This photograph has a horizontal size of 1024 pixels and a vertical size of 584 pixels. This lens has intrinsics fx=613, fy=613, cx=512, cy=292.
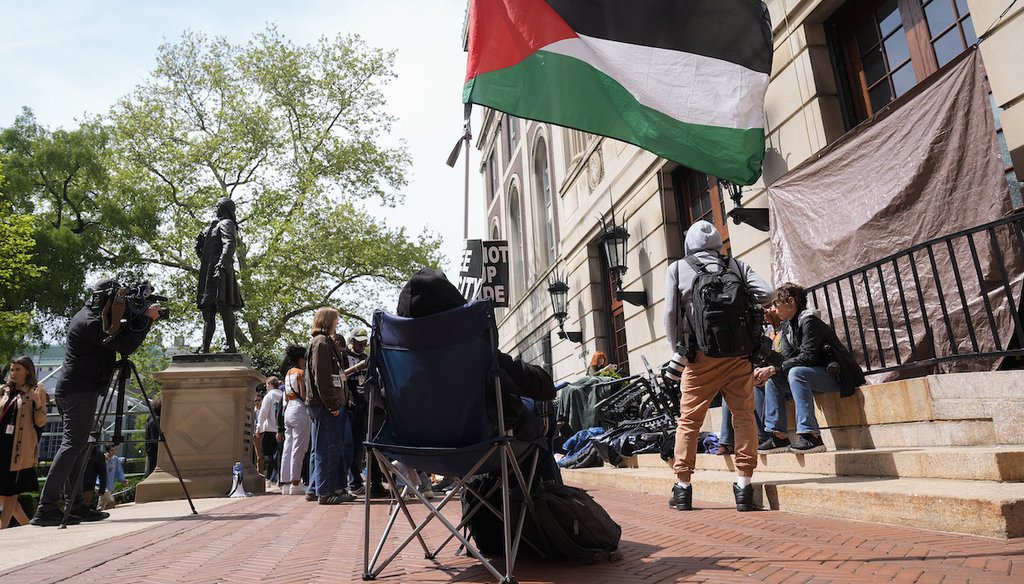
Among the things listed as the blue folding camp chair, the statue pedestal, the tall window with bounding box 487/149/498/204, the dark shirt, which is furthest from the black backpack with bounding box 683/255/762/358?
the tall window with bounding box 487/149/498/204

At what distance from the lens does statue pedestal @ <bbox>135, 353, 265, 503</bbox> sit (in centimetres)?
866

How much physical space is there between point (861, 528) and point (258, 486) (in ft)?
26.5

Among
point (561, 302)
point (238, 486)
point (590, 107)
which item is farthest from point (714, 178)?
point (238, 486)

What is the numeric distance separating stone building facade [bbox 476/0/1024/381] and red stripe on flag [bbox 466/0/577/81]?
3791mm

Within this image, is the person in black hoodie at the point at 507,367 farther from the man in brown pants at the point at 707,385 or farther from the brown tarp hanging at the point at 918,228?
the brown tarp hanging at the point at 918,228

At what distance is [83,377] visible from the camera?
5719 mm

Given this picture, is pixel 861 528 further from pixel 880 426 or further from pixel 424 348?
pixel 424 348

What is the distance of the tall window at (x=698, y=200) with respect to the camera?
9828 millimetres

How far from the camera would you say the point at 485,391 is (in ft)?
9.81

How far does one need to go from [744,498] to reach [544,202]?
18.4 m

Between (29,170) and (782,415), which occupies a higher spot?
(29,170)

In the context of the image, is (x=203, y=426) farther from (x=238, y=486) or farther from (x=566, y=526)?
(x=566, y=526)

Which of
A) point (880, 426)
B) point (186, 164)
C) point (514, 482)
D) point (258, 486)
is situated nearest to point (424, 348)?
point (514, 482)

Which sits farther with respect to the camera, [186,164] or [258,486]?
[186,164]
